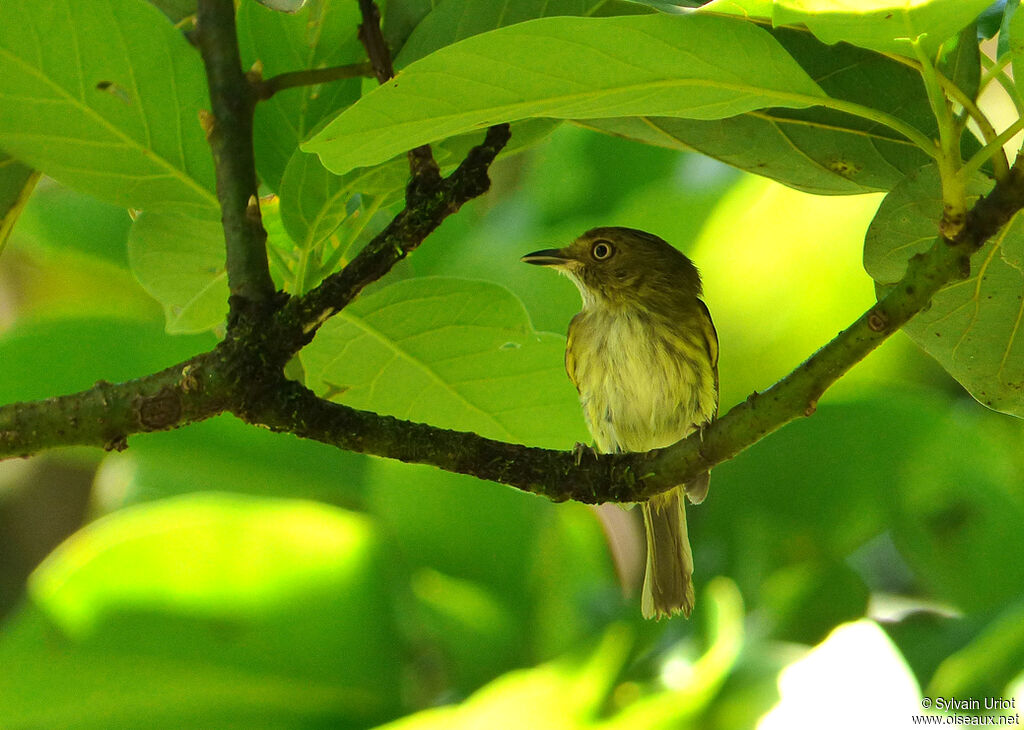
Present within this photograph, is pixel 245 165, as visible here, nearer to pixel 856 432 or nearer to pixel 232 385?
pixel 232 385

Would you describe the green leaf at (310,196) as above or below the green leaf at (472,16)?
below

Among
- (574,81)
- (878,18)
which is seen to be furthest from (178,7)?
(878,18)

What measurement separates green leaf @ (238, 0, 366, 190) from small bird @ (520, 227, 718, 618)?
4.51 ft

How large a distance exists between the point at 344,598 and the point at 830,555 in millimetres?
1305

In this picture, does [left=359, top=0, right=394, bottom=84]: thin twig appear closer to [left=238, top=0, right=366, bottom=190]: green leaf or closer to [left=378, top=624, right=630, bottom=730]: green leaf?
[left=238, top=0, right=366, bottom=190]: green leaf

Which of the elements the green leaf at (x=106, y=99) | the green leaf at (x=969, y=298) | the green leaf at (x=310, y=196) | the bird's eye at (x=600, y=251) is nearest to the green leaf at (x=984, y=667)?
the green leaf at (x=969, y=298)

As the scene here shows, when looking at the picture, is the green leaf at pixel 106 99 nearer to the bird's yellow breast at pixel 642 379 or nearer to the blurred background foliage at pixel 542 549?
the blurred background foliage at pixel 542 549

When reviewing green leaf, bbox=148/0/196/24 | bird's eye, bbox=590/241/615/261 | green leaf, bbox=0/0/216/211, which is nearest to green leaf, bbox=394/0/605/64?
green leaf, bbox=0/0/216/211

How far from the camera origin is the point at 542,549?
2.82 m

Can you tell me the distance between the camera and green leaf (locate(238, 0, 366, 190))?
60.4 inches

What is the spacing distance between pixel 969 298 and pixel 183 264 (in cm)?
110

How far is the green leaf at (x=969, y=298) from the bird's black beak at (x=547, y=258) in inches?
61.7

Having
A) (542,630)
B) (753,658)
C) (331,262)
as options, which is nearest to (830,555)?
(753,658)

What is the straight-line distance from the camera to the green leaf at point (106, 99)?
140 centimetres
